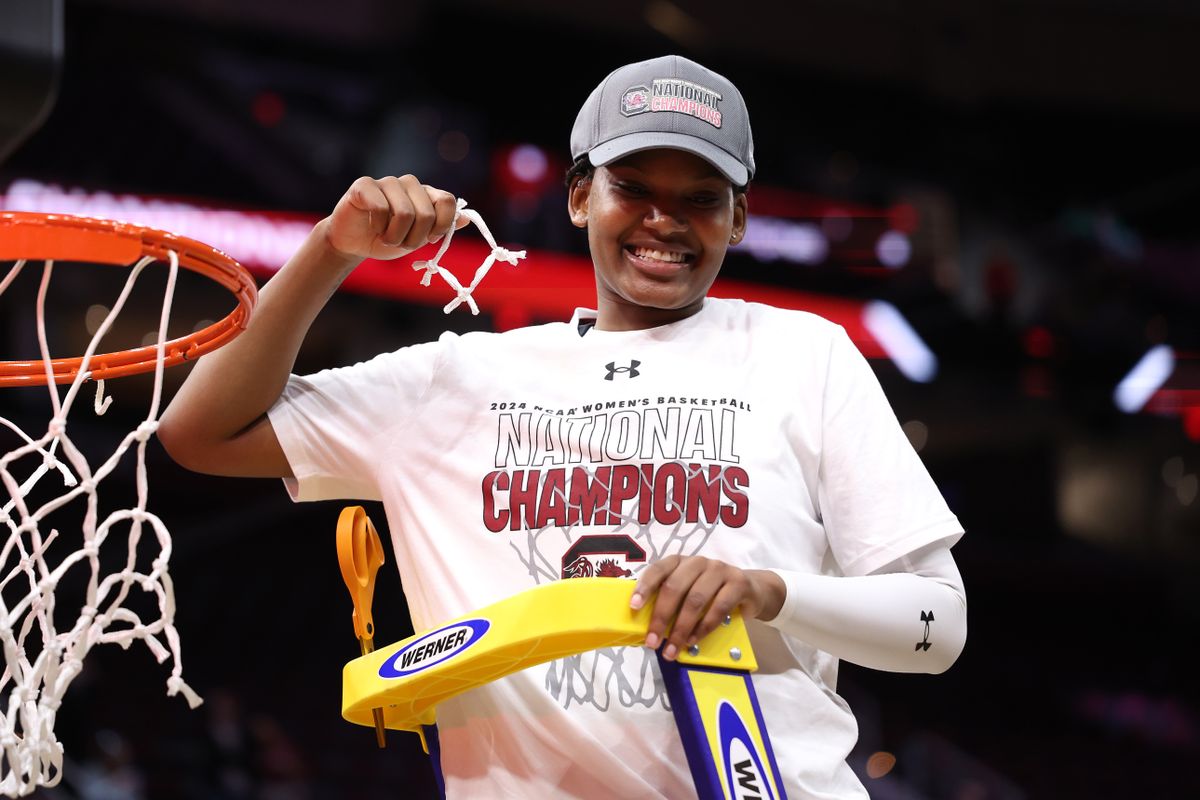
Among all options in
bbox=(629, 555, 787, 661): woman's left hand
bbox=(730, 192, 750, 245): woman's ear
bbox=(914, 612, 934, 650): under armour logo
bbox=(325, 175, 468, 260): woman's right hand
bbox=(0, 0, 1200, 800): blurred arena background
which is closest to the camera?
bbox=(629, 555, 787, 661): woman's left hand

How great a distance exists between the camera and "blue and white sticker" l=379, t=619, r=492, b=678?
4.55 ft

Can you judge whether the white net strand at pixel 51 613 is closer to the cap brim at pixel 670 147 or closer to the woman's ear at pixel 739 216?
the cap brim at pixel 670 147

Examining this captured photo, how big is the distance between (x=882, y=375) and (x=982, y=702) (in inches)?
93.5

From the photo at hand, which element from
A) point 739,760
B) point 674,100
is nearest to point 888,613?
point 739,760

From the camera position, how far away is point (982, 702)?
30.2 ft

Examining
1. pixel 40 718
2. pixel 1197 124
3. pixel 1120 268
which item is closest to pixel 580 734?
pixel 40 718

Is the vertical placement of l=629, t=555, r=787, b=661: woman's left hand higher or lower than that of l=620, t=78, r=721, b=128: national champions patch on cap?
lower

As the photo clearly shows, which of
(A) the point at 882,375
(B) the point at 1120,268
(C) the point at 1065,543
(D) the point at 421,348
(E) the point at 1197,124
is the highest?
(E) the point at 1197,124

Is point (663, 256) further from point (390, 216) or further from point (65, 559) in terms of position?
point (65, 559)

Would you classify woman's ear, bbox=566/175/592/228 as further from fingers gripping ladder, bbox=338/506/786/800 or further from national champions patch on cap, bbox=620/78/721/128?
fingers gripping ladder, bbox=338/506/786/800

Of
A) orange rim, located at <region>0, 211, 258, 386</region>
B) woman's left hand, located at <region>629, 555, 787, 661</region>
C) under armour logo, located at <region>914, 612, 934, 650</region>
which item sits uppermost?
orange rim, located at <region>0, 211, 258, 386</region>

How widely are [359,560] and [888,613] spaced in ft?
2.17

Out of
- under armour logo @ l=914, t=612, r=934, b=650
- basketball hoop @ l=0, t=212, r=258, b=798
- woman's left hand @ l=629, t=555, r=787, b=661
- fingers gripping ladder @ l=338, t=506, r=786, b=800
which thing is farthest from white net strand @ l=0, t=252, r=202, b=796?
under armour logo @ l=914, t=612, r=934, b=650

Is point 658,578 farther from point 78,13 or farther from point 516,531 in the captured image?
point 78,13
